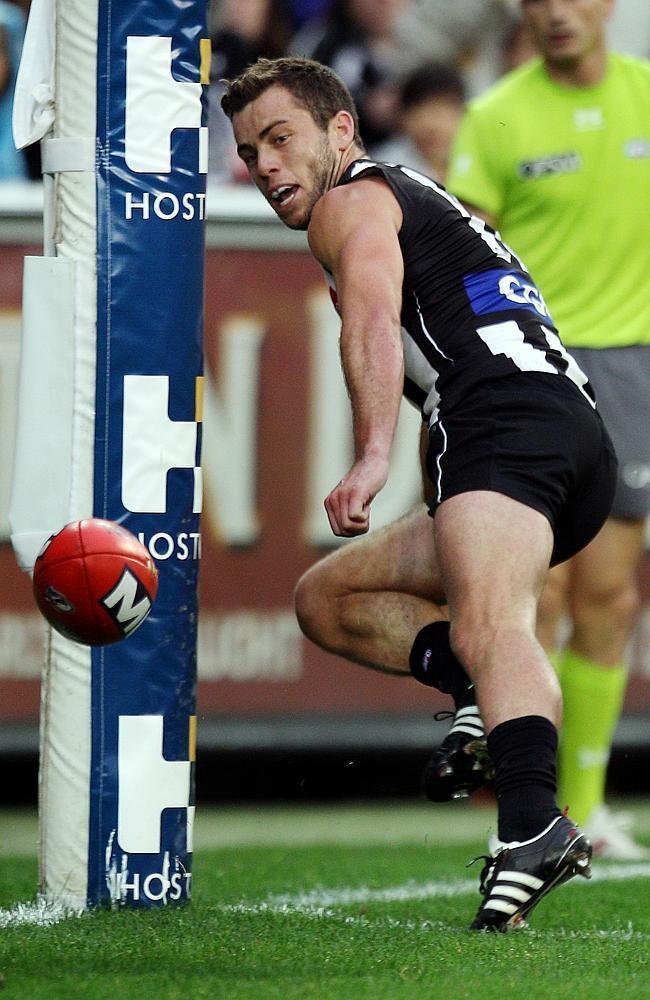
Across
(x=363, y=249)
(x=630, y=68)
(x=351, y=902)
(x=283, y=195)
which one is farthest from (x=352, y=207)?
(x=630, y=68)

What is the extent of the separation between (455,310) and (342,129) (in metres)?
0.55

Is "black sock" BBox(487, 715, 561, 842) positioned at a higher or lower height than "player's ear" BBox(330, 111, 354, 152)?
lower

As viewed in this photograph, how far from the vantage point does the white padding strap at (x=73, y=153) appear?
444 centimetres

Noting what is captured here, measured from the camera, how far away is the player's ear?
4.53 meters

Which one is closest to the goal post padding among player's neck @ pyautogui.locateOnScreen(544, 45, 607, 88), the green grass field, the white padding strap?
the white padding strap

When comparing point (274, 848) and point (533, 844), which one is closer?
point (533, 844)

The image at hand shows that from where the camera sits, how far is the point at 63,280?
4426 millimetres

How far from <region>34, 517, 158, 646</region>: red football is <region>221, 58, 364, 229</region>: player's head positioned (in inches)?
39.3

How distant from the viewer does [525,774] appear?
12.9 feet

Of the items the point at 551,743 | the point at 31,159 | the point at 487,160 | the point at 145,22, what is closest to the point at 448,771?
the point at 551,743

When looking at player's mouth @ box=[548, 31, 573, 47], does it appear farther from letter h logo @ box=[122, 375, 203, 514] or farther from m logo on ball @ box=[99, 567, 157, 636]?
m logo on ball @ box=[99, 567, 157, 636]

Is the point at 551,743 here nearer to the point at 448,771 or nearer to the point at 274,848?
the point at 448,771

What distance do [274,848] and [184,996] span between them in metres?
3.02

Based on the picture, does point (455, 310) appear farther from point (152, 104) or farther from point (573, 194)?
point (573, 194)
